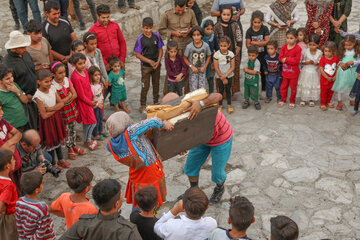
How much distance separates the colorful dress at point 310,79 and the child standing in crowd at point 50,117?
14.0ft

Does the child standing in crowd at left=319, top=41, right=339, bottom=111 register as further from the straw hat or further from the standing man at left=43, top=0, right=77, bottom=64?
the straw hat

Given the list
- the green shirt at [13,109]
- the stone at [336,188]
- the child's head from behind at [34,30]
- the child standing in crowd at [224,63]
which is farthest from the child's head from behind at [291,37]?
the green shirt at [13,109]

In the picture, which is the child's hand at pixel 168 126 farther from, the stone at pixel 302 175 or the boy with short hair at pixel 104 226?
the stone at pixel 302 175

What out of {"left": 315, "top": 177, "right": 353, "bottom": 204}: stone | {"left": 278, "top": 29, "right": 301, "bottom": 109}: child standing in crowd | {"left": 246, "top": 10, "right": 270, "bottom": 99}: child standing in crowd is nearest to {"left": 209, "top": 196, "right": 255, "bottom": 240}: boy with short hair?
{"left": 315, "top": 177, "right": 353, "bottom": 204}: stone

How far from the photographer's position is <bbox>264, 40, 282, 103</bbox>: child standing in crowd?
24.0ft

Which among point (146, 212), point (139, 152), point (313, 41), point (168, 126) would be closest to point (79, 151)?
point (139, 152)

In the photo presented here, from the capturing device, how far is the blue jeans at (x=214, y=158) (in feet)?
15.6

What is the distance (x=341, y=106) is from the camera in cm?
727

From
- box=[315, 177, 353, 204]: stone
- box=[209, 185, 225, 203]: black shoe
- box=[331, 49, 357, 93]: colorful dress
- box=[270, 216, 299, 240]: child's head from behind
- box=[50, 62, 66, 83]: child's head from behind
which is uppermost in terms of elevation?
box=[50, 62, 66, 83]: child's head from behind

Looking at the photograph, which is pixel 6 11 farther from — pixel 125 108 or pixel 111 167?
pixel 111 167

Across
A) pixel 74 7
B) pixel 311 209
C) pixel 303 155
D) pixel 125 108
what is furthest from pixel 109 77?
pixel 311 209

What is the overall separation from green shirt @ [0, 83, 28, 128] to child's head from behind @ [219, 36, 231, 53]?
135 inches

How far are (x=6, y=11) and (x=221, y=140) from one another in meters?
8.16

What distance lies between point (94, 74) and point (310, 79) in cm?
382
